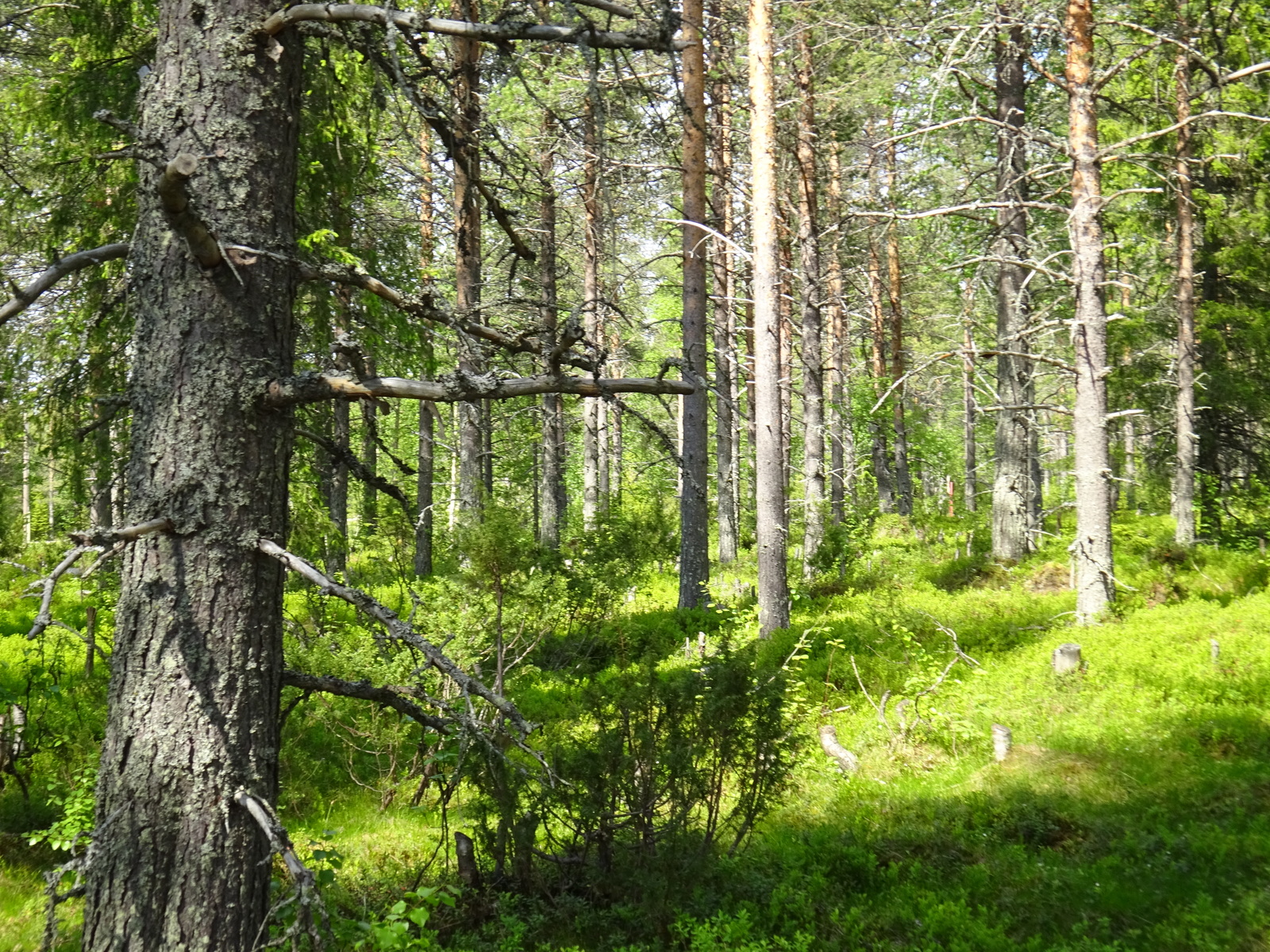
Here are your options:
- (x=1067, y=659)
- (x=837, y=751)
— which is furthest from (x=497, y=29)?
(x=1067, y=659)

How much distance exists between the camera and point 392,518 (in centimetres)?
1006

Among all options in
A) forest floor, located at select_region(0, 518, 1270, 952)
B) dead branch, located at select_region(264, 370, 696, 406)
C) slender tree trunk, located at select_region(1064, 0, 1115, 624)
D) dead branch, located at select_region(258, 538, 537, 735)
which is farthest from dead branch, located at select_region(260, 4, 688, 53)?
slender tree trunk, located at select_region(1064, 0, 1115, 624)

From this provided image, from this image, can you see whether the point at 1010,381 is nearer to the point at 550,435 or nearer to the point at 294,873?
the point at 550,435

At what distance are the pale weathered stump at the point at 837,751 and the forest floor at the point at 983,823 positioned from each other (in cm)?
14

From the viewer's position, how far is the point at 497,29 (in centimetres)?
253

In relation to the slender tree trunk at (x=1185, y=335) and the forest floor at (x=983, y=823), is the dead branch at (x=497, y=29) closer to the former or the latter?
the forest floor at (x=983, y=823)

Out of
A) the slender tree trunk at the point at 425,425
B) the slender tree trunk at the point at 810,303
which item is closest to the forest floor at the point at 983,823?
the slender tree trunk at the point at 425,425

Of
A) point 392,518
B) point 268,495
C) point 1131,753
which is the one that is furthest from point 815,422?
point 268,495

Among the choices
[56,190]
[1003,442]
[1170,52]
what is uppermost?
[1170,52]

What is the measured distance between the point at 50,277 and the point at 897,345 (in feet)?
70.6

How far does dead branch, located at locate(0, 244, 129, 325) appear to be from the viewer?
2523 mm

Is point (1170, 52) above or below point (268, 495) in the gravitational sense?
above

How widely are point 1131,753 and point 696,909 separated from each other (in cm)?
378

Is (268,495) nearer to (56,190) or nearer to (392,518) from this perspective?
(56,190)
